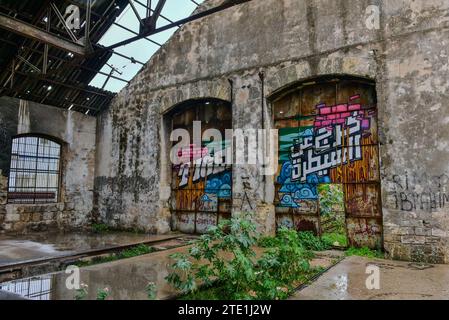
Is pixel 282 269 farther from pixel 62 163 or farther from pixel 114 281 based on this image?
pixel 62 163

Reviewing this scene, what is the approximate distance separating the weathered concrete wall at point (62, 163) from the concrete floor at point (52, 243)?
0.73 metres

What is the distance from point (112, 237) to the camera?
8234 mm

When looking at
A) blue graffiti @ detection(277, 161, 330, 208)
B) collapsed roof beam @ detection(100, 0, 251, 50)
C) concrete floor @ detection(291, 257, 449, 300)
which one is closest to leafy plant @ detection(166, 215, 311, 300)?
concrete floor @ detection(291, 257, 449, 300)

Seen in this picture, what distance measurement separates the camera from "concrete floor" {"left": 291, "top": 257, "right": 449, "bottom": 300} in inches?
148

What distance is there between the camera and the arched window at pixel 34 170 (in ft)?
30.2

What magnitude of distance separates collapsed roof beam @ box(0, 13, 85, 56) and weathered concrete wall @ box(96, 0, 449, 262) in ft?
9.40

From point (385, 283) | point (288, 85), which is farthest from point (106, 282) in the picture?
point (288, 85)

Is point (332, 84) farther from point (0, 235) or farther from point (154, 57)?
point (0, 235)

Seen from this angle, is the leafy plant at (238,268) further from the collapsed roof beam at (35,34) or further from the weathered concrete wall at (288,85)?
the collapsed roof beam at (35,34)

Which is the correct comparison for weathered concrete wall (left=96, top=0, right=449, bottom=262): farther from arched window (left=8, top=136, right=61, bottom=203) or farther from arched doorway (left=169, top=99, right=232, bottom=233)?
arched window (left=8, top=136, right=61, bottom=203)

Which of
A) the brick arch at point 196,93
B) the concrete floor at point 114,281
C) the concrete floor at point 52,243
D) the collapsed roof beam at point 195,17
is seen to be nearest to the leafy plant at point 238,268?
the concrete floor at point 114,281

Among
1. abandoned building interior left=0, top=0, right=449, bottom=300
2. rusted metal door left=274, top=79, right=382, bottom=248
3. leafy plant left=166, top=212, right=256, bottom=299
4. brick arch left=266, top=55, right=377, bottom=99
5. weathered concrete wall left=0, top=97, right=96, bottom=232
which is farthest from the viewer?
weathered concrete wall left=0, top=97, right=96, bottom=232

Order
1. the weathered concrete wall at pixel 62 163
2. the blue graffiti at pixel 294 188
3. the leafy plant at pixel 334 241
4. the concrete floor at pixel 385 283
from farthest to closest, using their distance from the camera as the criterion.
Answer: the weathered concrete wall at pixel 62 163, the blue graffiti at pixel 294 188, the leafy plant at pixel 334 241, the concrete floor at pixel 385 283

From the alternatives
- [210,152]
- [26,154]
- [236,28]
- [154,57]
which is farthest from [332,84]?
[26,154]
